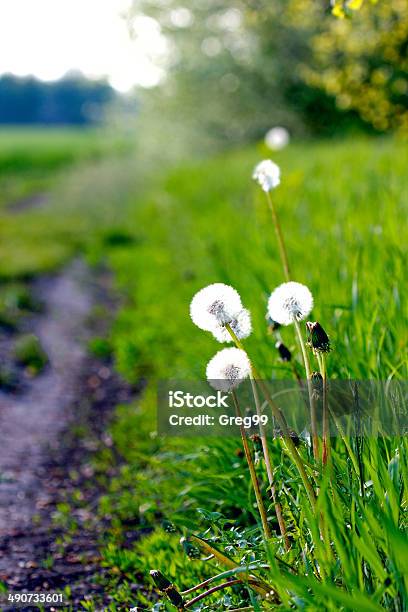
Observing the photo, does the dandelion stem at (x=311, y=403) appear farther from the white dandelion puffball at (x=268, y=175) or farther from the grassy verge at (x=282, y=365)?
the white dandelion puffball at (x=268, y=175)

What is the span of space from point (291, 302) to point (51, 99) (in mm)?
86799

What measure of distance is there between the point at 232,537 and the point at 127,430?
1.80 m

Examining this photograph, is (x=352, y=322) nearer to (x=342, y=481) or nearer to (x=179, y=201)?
(x=342, y=481)

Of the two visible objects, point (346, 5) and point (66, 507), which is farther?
point (66, 507)

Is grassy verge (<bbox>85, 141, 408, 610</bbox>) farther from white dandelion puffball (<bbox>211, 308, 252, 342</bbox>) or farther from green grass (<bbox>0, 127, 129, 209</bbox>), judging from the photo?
green grass (<bbox>0, 127, 129, 209</bbox>)

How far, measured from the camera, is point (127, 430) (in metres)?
3.53

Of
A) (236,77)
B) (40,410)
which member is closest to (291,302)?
(40,410)

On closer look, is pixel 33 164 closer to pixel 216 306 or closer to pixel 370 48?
pixel 370 48

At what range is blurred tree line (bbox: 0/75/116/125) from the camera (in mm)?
78312

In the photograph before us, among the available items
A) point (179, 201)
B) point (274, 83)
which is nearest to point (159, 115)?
point (274, 83)

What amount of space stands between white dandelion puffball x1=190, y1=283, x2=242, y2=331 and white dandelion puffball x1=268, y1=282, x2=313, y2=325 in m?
0.11

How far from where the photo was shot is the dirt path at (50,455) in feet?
7.75

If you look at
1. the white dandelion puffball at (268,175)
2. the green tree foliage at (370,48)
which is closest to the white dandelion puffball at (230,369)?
the white dandelion puffball at (268,175)

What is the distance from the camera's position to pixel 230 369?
151 cm
